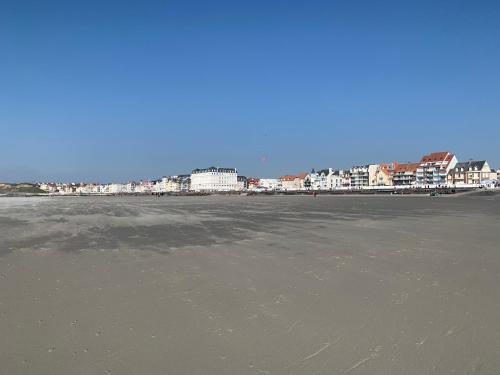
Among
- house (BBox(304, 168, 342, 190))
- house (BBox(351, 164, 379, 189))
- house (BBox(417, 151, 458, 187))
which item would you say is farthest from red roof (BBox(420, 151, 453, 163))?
house (BBox(304, 168, 342, 190))

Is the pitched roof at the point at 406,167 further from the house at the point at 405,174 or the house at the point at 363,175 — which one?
the house at the point at 363,175

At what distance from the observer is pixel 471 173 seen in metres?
130

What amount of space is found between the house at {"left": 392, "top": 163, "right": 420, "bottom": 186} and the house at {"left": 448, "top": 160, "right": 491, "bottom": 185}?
1317 centimetres

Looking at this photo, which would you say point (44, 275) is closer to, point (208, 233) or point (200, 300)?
point (200, 300)

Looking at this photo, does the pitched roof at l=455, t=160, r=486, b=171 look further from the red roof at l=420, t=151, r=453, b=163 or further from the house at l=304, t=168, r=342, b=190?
the house at l=304, t=168, r=342, b=190

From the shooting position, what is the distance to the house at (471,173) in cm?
12838

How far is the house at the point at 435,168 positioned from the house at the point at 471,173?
252 cm

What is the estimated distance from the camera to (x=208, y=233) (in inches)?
599

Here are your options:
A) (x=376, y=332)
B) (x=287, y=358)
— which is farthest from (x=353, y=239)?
(x=287, y=358)

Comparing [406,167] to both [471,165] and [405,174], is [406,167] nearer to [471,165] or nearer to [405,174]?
[405,174]

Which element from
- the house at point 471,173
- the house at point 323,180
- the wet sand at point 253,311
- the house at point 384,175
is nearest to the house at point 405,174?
the house at point 384,175

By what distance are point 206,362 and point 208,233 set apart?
37.0 ft

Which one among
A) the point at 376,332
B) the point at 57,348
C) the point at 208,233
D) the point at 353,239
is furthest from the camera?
the point at 208,233

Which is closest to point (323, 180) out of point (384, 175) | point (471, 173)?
point (384, 175)
